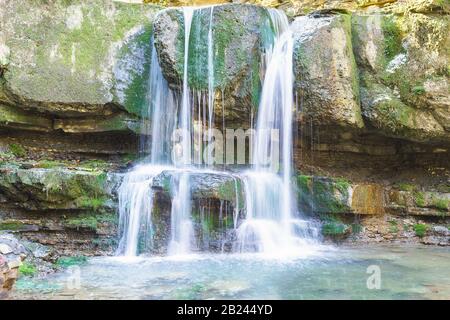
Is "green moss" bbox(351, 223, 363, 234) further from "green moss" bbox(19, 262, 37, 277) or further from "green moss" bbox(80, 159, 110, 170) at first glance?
"green moss" bbox(19, 262, 37, 277)

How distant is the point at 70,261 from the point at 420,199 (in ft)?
22.2

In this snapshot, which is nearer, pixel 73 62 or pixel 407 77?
pixel 407 77

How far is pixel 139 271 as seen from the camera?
6.08 metres

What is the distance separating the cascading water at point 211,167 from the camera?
7527 millimetres

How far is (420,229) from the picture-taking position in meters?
8.83

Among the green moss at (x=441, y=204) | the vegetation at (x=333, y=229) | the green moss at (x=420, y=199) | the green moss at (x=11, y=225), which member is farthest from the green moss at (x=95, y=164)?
the green moss at (x=441, y=204)

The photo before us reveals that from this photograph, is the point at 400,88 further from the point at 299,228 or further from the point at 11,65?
the point at 11,65

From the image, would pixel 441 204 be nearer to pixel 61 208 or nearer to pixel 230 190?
pixel 230 190

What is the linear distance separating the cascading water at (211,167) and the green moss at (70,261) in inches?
27.3

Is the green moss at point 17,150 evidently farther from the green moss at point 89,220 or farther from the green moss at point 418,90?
the green moss at point 418,90

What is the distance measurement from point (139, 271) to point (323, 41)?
548 cm

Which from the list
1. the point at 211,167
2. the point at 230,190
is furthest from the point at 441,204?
the point at 211,167
